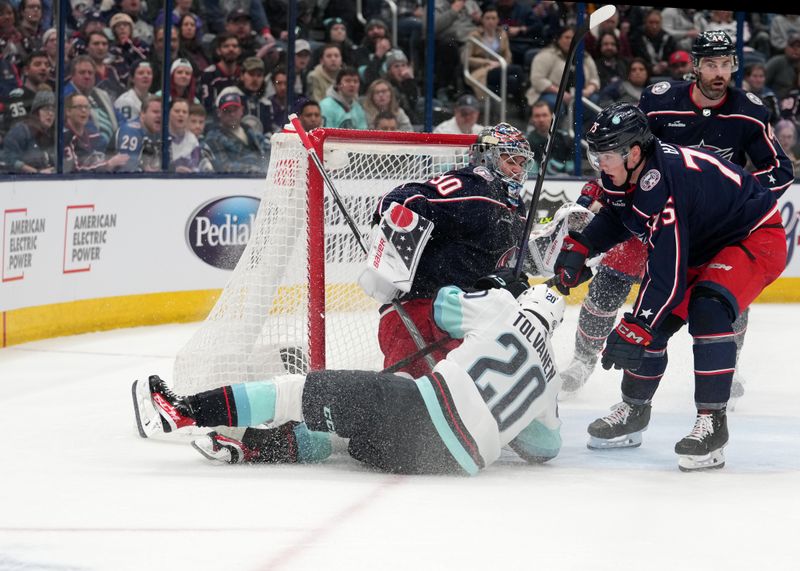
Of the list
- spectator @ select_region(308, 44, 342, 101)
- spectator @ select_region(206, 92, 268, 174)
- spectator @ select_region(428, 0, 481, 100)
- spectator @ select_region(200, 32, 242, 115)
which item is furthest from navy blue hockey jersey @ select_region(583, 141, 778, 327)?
spectator @ select_region(428, 0, 481, 100)

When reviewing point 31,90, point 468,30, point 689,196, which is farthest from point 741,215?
point 468,30

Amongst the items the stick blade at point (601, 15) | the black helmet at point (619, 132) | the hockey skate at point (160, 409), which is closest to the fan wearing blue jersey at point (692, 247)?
the black helmet at point (619, 132)

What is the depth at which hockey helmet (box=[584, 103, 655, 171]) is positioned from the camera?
3055 mm

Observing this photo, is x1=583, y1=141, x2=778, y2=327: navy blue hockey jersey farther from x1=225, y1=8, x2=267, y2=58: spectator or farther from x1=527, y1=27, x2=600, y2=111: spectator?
x1=527, y1=27, x2=600, y2=111: spectator

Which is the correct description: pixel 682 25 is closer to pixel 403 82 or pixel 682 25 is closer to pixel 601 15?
pixel 403 82

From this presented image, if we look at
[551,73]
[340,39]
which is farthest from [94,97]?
[551,73]

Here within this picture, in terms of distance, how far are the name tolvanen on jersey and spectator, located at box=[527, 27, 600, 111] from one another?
14.7ft

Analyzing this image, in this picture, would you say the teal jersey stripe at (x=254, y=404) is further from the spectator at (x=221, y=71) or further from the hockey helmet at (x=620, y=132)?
the spectator at (x=221, y=71)

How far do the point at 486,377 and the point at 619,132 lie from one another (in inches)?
28.4

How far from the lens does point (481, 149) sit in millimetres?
3264

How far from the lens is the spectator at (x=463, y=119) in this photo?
691cm

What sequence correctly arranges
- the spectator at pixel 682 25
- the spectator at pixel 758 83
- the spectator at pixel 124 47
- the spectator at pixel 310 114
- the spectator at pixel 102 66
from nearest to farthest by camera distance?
the spectator at pixel 102 66
the spectator at pixel 124 47
the spectator at pixel 310 114
the spectator at pixel 758 83
the spectator at pixel 682 25

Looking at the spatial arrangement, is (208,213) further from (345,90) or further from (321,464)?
(321,464)

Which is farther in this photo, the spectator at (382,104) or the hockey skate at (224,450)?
the spectator at (382,104)
